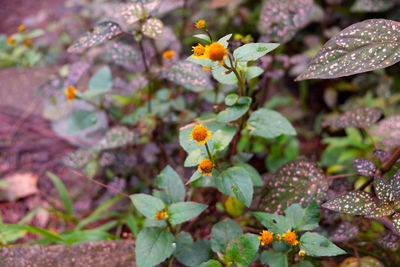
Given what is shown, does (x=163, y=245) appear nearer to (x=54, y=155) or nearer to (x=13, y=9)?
(x=54, y=155)

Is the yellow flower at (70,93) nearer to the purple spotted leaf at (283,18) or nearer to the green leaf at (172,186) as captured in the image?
the green leaf at (172,186)

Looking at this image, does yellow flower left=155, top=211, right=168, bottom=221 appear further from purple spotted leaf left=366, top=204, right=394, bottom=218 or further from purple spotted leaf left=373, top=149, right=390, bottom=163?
purple spotted leaf left=373, top=149, right=390, bottom=163

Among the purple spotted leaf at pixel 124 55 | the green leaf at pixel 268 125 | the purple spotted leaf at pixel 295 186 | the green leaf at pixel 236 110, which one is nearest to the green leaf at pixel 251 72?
the green leaf at pixel 236 110

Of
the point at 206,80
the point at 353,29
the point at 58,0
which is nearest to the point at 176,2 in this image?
the point at 206,80

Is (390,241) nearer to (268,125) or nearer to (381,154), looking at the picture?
(381,154)

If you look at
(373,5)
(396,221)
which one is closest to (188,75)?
(396,221)

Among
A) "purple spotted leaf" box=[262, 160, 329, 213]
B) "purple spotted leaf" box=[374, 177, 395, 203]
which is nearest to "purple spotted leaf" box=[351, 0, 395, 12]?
"purple spotted leaf" box=[262, 160, 329, 213]
